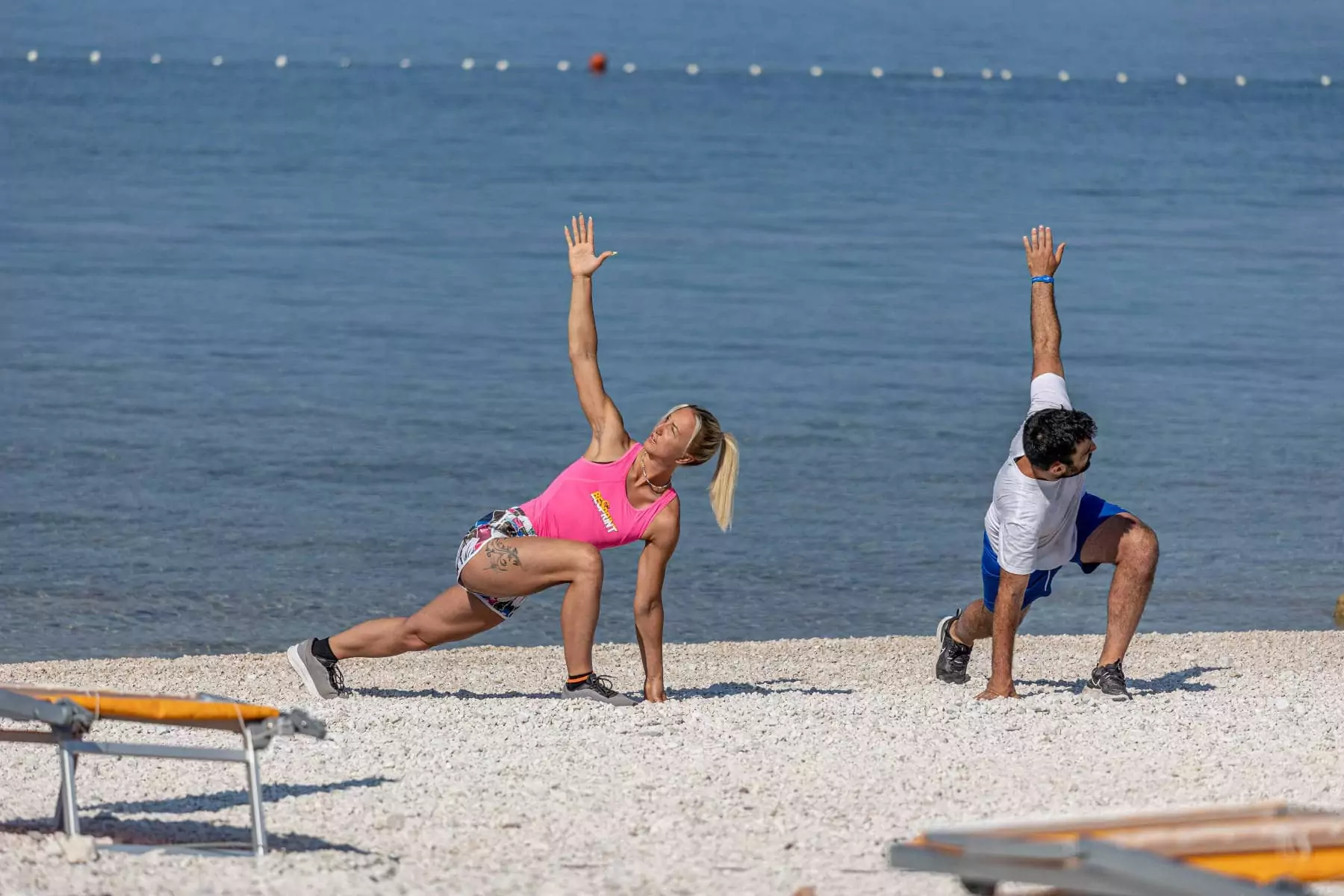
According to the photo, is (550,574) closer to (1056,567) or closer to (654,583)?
(654,583)

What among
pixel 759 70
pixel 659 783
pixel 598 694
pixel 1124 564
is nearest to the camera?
pixel 659 783

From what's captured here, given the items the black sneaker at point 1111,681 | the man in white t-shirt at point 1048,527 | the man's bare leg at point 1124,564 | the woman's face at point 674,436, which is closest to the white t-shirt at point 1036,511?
the man in white t-shirt at point 1048,527

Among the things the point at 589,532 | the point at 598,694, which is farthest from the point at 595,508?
the point at 598,694

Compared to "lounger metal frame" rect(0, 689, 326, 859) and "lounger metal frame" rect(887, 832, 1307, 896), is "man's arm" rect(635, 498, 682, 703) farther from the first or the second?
"lounger metal frame" rect(887, 832, 1307, 896)

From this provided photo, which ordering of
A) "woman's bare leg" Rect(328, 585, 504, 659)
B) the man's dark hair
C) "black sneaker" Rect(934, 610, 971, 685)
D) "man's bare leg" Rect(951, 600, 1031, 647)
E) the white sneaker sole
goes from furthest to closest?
"black sneaker" Rect(934, 610, 971, 685), "man's bare leg" Rect(951, 600, 1031, 647), the white sneaker sole, "woman's bare leg" Rect(328, 585, 504, 659), the man's dark hair

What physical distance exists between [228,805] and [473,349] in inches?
595

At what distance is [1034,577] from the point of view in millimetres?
6969

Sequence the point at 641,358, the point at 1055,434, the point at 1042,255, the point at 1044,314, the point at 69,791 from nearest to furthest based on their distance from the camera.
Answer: the point at 69,791 < the point at 1055,434 < the point at 1044,314 < the point at 1042,255 < the point at 641,358

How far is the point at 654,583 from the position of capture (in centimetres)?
659

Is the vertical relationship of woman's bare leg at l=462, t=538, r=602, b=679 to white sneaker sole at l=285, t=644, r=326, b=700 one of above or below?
above

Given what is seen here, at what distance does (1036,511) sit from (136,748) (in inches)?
132

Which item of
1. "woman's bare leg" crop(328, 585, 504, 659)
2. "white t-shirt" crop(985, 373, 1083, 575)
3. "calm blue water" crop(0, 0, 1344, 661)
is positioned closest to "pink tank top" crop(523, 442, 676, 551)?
"woman's bare leg" crop(328, 585, 504, 659)

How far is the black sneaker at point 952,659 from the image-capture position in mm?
7676

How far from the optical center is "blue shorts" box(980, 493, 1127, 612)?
6824 mm
